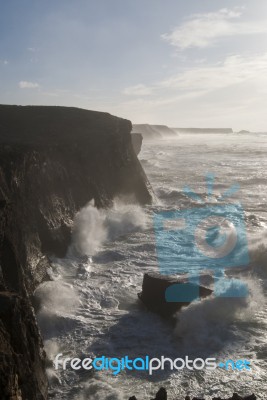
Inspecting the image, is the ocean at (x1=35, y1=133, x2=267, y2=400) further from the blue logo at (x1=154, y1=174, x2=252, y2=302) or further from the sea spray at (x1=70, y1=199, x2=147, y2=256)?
the blue logo at (x1=154, y1=174, x2=252, y2=302)

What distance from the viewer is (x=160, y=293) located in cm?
1189

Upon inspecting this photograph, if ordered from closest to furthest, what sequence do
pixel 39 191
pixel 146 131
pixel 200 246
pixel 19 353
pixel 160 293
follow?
pixel 19 353 → pixel 160 293 → pixel 39 191 → pixel 200 246 → pixel 146 131

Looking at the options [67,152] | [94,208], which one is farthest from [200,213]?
[67,152]

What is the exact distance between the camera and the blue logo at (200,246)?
509 inches

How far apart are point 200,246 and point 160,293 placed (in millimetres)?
6731

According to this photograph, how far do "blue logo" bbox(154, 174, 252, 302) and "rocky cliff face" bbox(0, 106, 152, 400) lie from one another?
3.78 metres

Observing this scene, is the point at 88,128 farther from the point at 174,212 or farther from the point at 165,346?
the point at 165,346

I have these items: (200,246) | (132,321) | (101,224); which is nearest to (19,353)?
(132,321)

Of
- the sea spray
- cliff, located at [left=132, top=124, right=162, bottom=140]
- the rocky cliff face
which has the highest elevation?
cliff, located at [left=132, top=124, right=162, bottom=140]

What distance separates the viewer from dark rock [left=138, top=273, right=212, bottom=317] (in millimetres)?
11617

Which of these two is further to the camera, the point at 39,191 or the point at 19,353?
the point at 39,191

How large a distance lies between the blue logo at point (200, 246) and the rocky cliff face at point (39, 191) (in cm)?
→ 378

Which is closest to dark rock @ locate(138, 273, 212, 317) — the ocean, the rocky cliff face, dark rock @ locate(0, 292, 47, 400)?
the ocean

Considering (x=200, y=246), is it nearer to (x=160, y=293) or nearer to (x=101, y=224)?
(x=101, y=224)
